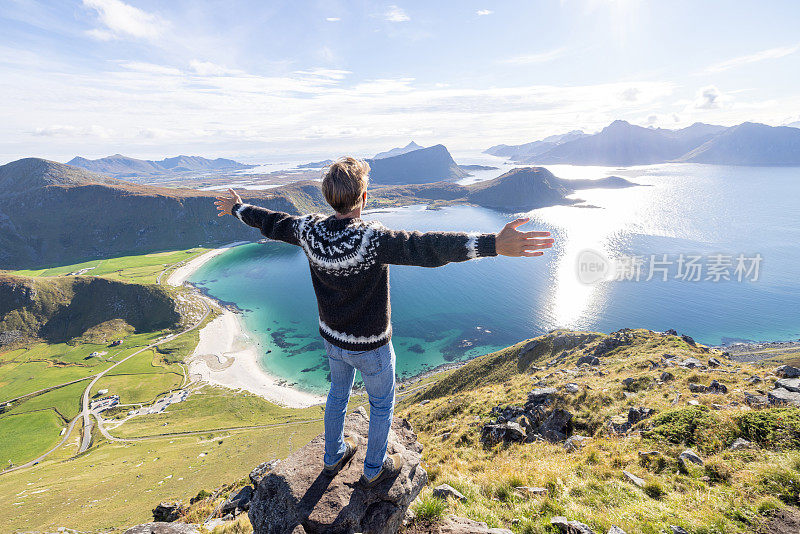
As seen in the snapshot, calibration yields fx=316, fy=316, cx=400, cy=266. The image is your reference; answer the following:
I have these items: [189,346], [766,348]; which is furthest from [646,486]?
[189,346]

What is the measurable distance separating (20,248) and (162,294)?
16271 centimetres

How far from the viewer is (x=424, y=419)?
19.4 meters

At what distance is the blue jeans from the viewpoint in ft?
14.2

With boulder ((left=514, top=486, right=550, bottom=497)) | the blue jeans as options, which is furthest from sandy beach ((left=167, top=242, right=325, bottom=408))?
the blue jeans

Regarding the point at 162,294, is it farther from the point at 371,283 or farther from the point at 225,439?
the point at 371,283

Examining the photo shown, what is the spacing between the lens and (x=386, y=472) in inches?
204

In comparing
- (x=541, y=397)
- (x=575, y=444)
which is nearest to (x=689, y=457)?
(x=575, y=444)

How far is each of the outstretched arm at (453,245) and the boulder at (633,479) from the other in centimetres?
613

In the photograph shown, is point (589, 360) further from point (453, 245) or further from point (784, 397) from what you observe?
point (453, 245)

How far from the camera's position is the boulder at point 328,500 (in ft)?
15.4

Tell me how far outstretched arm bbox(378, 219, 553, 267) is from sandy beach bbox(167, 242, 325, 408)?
227 feet

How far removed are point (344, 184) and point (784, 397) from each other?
13933mm

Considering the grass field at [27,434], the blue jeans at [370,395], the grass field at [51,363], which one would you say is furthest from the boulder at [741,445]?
the grass field at [51,363]

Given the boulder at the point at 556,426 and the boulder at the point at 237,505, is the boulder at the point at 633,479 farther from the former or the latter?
the boulder at the point at 237,505
